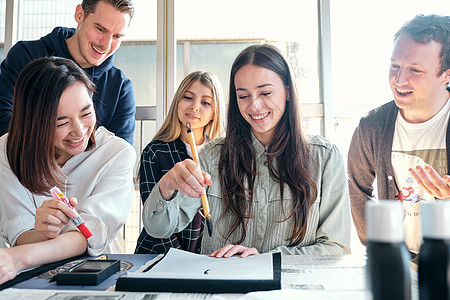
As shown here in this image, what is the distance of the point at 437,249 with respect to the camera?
36cm

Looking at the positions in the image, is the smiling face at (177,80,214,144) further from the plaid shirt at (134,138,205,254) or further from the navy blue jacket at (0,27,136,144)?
the navy blue jacket at (0,27,136,144)

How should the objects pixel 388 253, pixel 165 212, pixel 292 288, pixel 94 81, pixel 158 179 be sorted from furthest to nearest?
1. pixel 94 81
2. pixel 158 179
3. pixel 165 212
4. pixel 292 288
5. pixel 388 253

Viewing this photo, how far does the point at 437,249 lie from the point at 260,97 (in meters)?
1.09

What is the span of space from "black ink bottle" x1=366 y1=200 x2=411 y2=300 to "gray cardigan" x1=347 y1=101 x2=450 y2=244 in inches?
57.6

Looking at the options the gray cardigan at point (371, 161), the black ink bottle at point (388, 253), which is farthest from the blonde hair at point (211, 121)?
the black ink bottle at point (388, 253)

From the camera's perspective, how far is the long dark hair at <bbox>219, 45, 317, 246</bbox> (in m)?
1.32

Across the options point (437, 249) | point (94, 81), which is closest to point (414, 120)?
point (437, 249)

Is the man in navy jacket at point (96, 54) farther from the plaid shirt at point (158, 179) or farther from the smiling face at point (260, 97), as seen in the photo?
the smiling face at point (260, 97)

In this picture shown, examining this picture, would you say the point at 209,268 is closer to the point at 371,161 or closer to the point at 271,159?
the point at 271,159

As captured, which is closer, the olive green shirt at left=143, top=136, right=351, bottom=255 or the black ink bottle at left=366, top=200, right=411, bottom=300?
the black ink bottle at left=366, top=200, right=411, bottom=300

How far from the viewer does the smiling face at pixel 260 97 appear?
1413mm

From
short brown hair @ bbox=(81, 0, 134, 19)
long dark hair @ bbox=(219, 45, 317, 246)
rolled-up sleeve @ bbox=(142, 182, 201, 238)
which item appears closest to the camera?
rolled-up sleeve @ bbox=(142, 182, 201, 238)

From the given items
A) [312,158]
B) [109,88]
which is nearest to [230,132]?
[312,158]

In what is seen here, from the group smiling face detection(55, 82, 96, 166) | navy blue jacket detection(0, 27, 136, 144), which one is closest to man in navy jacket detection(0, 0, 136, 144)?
navy blue jacket detection(0, 27, 136, 144)
